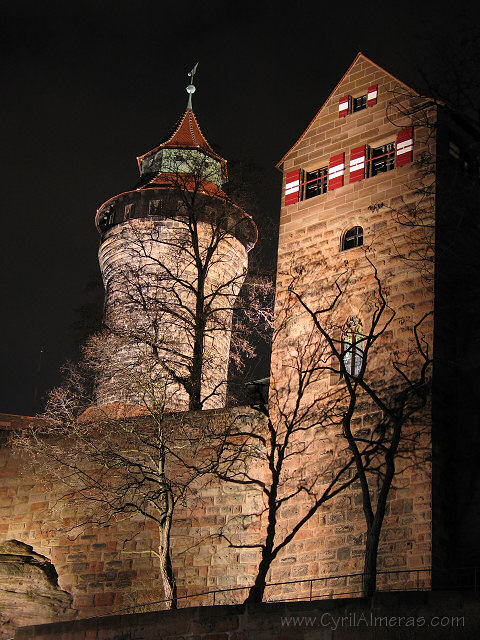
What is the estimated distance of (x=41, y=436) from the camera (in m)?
21.5

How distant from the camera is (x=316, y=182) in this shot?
68.4ft

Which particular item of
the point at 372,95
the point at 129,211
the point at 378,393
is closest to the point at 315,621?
the point at 378,393

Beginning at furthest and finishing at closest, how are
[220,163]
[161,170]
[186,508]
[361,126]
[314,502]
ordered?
[161,170] < [220,163] < [361,126] < [186,508] < [314,502]

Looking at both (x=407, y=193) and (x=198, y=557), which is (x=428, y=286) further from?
(x=198, y=557)

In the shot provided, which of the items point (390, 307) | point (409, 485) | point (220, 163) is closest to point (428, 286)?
point (390, 307)

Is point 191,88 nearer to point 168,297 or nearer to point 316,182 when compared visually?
point 168,297

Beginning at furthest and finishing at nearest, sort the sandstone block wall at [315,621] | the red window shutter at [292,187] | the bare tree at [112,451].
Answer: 1. the red window shutter at [292,187]
2. the bare tree at [112,451]
3. the sandstone block wall at [315,621]

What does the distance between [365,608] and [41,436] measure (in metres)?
10.4

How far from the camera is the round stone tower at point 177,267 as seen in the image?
891 inches

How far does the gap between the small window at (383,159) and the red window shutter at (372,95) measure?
1003 millimetres

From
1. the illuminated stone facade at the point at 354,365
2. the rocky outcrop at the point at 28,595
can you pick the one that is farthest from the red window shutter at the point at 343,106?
the rocky outcrop at the point at 28,595

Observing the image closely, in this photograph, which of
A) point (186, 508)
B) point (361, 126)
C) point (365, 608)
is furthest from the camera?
point (361, 126)

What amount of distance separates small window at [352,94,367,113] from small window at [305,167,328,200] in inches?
50.8

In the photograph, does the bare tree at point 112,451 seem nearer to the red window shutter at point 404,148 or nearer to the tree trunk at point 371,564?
the tree trunk at point 371,564
